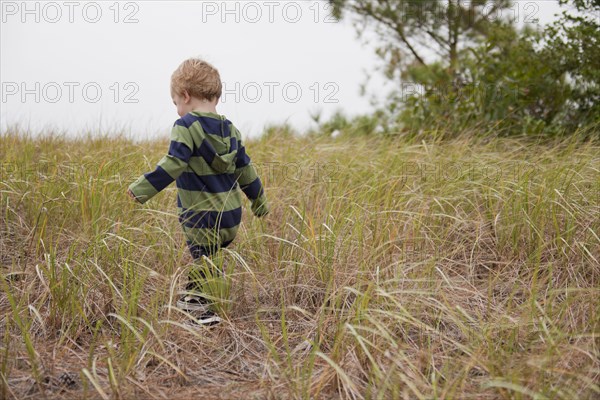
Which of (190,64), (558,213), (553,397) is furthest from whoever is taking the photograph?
(558,213)

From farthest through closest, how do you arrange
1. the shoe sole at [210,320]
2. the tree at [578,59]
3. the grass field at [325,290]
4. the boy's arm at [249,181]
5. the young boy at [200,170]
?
the tree at [578,59]
the boy's arm at [249,181]
the young boy at [200,170]
the shoe sole at [210,320]
the grass field at [325,290]

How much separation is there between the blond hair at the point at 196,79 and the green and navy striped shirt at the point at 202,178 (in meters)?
0.11

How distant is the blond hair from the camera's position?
2.75 m

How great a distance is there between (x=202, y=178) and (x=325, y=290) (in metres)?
0.81

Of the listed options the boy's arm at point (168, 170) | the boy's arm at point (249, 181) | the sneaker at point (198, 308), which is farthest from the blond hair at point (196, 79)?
the sneaker at point (198, 308)

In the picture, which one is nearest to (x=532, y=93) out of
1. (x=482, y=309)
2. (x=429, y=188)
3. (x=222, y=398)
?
(x=429, y=188)

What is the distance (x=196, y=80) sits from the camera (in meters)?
2.75

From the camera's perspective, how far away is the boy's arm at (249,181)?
117 inches

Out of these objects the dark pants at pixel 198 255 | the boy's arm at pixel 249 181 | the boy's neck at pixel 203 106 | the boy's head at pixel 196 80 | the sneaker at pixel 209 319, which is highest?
the boy's head at pixel 196 80

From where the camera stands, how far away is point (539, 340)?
227cm

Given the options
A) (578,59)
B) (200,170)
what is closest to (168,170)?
(200,170)

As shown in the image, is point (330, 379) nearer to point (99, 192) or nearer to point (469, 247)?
point (469, 247)

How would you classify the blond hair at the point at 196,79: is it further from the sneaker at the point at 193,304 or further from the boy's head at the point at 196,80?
the sneaker at the point at 193,304

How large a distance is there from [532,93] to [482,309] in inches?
161
